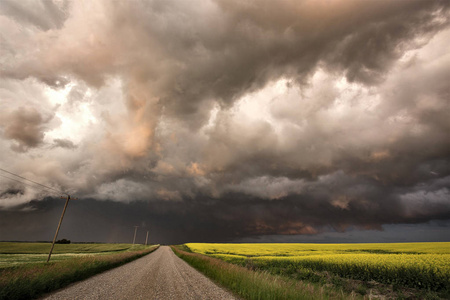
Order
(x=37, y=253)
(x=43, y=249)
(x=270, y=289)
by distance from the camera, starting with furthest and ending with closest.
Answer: (x=43, y=249) < (x=37, y=253) < (x=270, y=289)

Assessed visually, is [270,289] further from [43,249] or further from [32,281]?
[43,249]

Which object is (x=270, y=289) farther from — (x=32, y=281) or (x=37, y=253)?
(x=37, y=253)

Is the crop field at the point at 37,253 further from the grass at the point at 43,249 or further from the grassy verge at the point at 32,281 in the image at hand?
the grassy verge at the point at 32,281

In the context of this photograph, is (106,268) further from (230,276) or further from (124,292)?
(230,276)

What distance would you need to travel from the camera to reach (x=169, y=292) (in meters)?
11.0

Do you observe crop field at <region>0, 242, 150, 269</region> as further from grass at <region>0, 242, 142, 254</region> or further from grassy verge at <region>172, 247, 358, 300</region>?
grassy verge at <region>172, 247, 358, 300</region>

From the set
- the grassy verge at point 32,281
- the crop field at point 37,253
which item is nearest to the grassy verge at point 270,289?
the grassy verge at point 32,281

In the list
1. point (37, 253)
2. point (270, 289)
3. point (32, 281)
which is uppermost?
point (32, 281)

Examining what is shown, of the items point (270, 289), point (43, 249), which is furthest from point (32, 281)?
point (43, 249)

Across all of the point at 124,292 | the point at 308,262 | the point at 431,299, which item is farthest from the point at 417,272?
the point at 124,292

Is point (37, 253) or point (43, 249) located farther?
point (43, 249)

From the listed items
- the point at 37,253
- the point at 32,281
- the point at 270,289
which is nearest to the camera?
the point at 270,289

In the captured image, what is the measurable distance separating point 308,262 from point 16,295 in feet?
75.7

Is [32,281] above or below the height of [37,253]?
above
